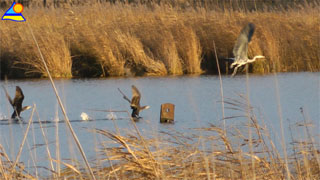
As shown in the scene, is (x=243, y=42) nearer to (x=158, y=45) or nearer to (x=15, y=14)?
(x=15, y=14)

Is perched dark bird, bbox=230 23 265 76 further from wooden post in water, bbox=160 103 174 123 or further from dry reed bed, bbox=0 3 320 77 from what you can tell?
dry reed bed, bbox=0 3 320 77

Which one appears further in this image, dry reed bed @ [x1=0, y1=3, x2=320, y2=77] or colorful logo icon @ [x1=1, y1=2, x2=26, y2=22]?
dry reed bed @ [x1=0, y1=3, x2=320, y2=77]

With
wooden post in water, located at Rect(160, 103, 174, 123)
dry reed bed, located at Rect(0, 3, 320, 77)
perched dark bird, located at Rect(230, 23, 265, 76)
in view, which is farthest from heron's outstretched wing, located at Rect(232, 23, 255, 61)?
dry reed bed, located at Rect(0, 3, 320, 77)

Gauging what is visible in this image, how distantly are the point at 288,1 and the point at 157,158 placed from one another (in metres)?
22.6

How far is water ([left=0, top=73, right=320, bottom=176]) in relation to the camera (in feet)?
22.9

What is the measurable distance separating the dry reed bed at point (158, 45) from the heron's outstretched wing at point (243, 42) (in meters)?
6.95

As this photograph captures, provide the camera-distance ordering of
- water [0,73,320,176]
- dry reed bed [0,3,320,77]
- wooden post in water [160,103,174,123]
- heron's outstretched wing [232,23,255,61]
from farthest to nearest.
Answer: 1. dry reed bed [0,3,320,77]
2. wooden post in water [160,103,174,123]
3. water [0,73,320,176]
4. heron's outstretched wing [232,23,255,61]

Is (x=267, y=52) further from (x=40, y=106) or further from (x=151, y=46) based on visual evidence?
(x=40, y=106)

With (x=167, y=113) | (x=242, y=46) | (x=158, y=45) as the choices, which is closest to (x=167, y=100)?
(x=167, y=113)

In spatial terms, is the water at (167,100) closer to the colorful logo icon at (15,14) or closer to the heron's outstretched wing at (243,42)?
the heron's outstretched wing at (243,42)

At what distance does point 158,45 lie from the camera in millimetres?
12273

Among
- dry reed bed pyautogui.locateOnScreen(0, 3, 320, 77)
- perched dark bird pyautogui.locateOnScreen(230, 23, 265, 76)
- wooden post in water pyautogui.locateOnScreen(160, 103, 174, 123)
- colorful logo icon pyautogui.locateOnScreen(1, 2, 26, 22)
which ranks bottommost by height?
colorful logo icon pyautogui.locateOnScreen(1, 2, 26, 22)

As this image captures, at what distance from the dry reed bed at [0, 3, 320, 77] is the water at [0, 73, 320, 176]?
529mm

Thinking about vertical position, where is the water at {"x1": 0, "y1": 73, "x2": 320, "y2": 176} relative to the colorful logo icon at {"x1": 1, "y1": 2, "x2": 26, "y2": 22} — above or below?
above
